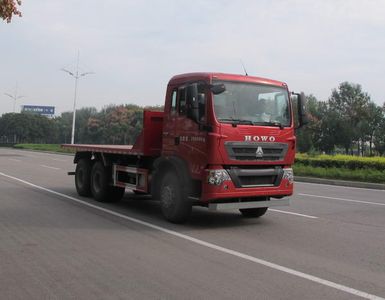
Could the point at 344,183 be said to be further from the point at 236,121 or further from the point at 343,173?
the point at 236,121

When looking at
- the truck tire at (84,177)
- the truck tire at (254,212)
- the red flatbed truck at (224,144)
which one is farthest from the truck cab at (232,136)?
the truck tire at (84,177)

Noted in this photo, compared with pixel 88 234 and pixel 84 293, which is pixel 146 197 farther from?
pixel 84 293

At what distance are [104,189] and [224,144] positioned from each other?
4749 millimetres

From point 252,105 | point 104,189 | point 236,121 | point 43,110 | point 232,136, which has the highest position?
point 43,110

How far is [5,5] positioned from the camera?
9695mm

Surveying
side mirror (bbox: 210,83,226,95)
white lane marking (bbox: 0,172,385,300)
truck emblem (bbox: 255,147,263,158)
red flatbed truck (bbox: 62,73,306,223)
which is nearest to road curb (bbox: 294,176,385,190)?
red flatbed truck (bbox: 62,73,306,223)

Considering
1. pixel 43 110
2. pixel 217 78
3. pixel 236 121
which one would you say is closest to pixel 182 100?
pixel 217 78

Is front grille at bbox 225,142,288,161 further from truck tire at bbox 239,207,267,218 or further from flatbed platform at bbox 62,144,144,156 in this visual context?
flatbed platform at bbox 62,144,144,156

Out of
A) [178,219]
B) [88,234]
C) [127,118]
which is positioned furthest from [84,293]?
[127,118]

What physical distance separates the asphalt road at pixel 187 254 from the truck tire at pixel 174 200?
0.70 feet

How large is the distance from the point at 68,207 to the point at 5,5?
4.57 meters

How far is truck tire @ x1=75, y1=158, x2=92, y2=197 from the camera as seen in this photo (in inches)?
528

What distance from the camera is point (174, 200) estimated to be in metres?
9.24

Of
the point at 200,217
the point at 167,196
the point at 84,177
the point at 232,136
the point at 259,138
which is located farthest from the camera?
the point at 84,177
